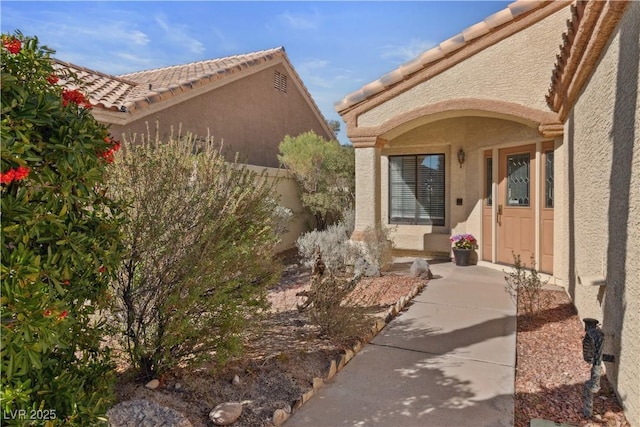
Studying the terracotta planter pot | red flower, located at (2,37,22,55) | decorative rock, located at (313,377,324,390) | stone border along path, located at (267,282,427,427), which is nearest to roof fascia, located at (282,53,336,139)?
the terracotta planter pot

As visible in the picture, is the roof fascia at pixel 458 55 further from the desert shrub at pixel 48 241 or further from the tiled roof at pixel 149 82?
the desert shrub at pixel 48 241

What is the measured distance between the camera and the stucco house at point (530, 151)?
151 inches

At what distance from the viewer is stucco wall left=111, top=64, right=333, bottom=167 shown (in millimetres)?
11766

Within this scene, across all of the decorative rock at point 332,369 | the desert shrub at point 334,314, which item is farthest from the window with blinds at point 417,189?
the decorative rock at point 332,369

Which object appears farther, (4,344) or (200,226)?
(200,226)

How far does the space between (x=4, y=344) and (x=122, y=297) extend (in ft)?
6.15

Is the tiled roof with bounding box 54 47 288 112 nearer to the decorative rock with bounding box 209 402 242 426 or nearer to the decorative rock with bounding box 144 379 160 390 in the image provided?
the decorative rock with bounding box 144 379 160 390

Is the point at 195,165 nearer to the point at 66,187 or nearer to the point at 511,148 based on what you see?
the point at 66,187

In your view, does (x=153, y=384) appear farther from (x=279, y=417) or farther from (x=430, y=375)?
(x=430, y=375)

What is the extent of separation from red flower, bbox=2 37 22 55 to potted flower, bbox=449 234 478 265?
9647mm

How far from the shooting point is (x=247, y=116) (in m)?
14.8

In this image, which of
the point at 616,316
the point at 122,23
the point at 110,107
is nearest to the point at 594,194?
the point at 616,316

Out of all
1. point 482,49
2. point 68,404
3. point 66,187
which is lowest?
point 68,404

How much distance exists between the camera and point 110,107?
28.5 ft
